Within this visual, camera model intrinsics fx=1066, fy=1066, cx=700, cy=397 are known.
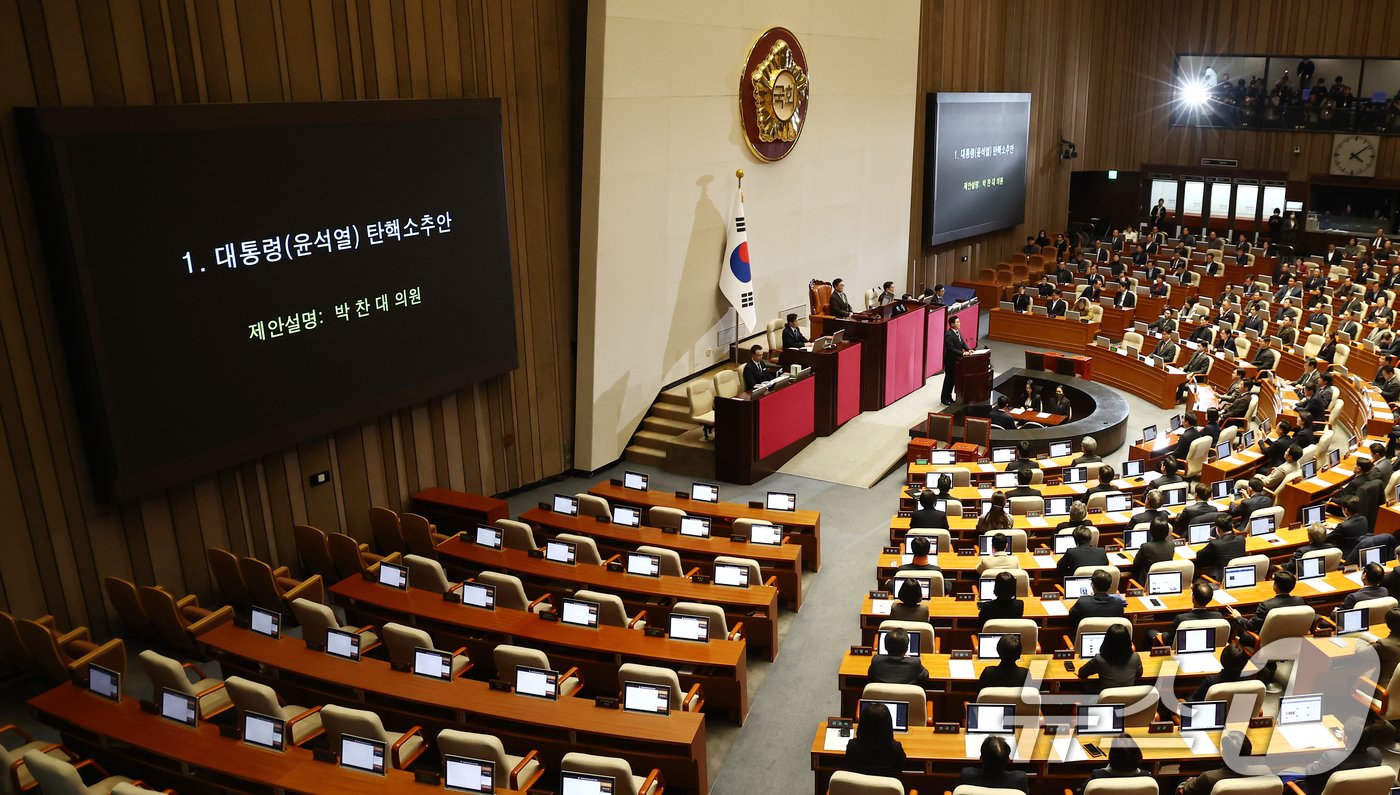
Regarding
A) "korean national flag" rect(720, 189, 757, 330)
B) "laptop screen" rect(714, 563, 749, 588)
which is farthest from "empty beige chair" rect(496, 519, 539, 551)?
"korean national flag" rect(720, 189, 757, 330)

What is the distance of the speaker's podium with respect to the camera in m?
14.9

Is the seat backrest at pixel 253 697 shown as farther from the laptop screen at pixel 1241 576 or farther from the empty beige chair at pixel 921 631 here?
the laptop screen at pixel 1241 576

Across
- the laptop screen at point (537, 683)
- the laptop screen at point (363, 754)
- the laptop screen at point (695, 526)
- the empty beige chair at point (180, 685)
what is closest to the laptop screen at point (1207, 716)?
the laptop screen at point (537, 683)

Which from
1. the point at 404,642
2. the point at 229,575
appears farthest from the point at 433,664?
the point at 229,575

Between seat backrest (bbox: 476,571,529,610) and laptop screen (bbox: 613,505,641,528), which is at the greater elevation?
seat backrest (bbox: 476,571,529,610)

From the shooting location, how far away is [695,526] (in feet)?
31.6

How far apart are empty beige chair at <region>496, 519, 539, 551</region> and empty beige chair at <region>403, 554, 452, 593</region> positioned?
3.08 ft

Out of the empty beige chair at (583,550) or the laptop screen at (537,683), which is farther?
the empty beige chair at (583,550)

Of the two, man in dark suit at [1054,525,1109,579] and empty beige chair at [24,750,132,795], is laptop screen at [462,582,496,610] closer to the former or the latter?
empty beige chair at [24,750,132,795]

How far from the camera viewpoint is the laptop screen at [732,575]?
851 cm

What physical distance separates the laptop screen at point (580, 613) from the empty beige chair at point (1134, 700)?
346 cm

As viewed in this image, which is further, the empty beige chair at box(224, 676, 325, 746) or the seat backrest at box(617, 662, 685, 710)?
the seat backrest at box(617, 662, 685, 710)

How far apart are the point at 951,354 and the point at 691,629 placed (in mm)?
8544

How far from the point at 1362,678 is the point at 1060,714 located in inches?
85.8
